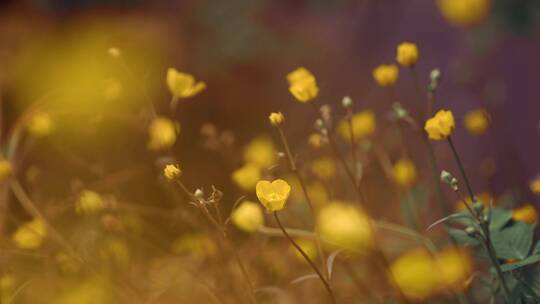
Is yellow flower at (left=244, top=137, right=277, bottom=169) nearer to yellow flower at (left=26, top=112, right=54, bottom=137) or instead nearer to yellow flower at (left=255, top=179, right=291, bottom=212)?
yellow flower at (left=26, top=112, right=54, bottom=137)

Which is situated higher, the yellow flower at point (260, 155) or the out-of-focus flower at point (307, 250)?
the yellow flower at point (260, 155)

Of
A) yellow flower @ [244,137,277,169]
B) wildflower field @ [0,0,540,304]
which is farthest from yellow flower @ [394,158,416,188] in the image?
yellow flower @ [244,137,277,169]

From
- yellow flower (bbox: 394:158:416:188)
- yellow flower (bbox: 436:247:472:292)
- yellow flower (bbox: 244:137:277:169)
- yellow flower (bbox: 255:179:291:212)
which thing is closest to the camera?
yellow flower (bbox: 255:179:291:212)

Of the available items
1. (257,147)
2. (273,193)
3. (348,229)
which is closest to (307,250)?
(348,229)

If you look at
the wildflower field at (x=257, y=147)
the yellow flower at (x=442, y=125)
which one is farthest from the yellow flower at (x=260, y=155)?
the yellow flower at (x=442, y=125)

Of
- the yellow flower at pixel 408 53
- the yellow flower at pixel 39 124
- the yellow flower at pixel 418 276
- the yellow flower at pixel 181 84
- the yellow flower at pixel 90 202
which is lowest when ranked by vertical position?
the yellow flower at pixel 418 276

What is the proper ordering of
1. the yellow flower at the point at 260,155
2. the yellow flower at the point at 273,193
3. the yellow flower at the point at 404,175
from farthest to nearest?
the yellow flower at the point at 260,155
the yellow flower at the point at 404,175
the yellow flower at the point at 273,193

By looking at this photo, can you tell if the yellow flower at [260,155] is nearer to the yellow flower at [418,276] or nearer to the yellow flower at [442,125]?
the yellow flower at [418,276]
